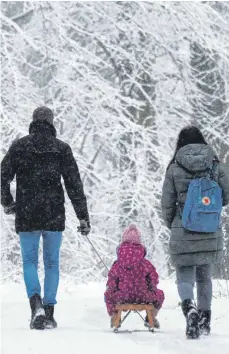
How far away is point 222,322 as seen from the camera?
6.95 m

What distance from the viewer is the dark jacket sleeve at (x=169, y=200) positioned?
19.7ft

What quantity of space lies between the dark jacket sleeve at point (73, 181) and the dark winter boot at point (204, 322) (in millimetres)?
1192

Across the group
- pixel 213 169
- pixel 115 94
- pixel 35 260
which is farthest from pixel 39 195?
pixel 115 94

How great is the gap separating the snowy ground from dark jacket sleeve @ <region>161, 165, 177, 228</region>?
3.00 feet

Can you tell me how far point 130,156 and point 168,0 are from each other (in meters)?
2.68

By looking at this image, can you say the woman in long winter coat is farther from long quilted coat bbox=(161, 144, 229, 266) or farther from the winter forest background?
the winter forest background

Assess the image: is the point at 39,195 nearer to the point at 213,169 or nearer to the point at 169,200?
the point at 169,200

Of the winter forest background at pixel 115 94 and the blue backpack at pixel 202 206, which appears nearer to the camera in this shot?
the blue backpack at pixel 202 206

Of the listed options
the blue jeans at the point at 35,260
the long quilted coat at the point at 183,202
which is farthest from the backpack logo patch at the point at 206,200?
the blue jeans at the point at 35,260

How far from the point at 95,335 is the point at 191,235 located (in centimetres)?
106

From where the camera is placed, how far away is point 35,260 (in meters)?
6.08

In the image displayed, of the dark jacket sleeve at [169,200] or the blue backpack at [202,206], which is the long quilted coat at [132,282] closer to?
the dark jacket sleeve at [169,200]

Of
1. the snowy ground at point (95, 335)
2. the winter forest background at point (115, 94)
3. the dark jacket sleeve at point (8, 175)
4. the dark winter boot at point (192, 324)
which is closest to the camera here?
the snowy ground at point (95, 335)

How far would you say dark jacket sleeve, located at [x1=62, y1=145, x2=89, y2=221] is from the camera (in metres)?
6.14
